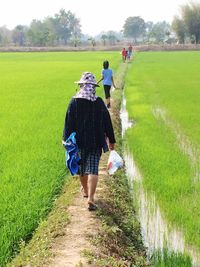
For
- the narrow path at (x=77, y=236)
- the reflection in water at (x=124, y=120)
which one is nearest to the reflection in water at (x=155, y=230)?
the narrow path at (x=77, y=236)

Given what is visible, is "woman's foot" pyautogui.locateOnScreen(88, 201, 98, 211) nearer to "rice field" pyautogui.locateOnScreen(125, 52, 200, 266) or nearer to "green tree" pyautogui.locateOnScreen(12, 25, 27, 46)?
"rice field" pyautogui.locateOnScreen(125, 52, 200, 266)

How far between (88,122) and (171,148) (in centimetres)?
325

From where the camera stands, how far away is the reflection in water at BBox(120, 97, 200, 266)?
4.00 meters

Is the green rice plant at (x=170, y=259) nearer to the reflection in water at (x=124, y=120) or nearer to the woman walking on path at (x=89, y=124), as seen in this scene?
the woman walking on path at (x=89, y=124)

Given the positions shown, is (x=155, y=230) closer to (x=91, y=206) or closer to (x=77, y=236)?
(x=91, y=206)

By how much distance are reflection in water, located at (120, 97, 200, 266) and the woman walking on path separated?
0.72 metres

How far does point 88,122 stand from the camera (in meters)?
4.29

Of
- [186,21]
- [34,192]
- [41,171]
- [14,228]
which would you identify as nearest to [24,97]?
[41,171]

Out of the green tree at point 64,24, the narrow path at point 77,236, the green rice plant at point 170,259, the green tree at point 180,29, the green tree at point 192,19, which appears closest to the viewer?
the narrow path at point 77,236

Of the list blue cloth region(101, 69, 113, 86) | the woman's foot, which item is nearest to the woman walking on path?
the woman's foot

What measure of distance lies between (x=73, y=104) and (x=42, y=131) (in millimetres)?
3847

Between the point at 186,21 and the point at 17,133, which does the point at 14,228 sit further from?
the point at 186,21

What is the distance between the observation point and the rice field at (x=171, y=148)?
15.6 feet

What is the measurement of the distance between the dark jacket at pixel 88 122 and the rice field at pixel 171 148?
113 centimetres
